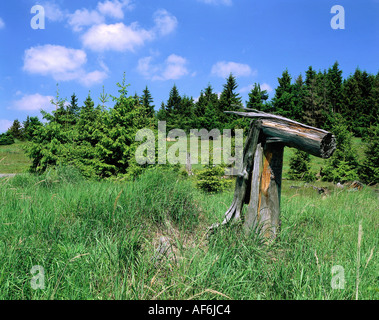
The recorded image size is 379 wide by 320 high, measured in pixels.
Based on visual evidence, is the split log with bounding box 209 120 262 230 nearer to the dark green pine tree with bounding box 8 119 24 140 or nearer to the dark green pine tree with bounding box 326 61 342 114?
the dark green pine tree with bounding box 326 61 342 114

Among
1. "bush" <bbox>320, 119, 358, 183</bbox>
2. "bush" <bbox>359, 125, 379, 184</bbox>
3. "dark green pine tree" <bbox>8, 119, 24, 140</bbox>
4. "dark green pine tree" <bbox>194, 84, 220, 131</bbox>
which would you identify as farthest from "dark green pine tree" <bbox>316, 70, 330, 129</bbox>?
"dark green pine tree" <bbox>8, 119, 24, 140</bbox>

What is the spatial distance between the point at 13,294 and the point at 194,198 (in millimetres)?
2873

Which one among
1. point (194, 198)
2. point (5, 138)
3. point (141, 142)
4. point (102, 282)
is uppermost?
point (5, 138)

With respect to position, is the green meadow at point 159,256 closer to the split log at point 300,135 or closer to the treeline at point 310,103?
the split log at point 300,135

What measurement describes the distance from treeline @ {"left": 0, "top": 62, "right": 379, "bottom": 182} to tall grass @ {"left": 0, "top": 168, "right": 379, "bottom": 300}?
15.7 ft

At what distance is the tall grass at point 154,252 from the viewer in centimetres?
246

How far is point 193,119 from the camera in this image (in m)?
39.7

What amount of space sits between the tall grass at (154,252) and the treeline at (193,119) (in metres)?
4.78

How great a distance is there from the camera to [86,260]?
105 inches

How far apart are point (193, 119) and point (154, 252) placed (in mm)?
37418

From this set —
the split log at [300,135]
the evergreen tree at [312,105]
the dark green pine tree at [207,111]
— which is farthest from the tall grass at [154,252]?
the evergreen tree at [312,105]
